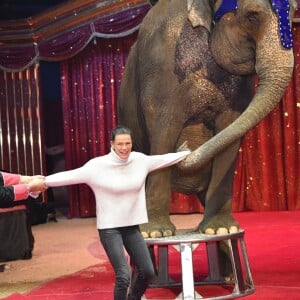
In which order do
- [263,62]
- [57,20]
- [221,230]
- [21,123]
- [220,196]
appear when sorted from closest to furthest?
1. [263,62]
2. [221,230]
3. [220,196]
4. [57,20]
5. [21,123]

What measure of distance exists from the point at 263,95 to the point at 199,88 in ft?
1.17

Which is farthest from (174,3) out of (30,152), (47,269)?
(30,152)

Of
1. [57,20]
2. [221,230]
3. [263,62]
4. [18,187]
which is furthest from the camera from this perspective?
[57,20]

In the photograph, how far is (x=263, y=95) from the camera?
128 inches

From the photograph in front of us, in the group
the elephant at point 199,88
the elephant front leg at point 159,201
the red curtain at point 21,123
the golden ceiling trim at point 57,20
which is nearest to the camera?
the elephant at point 199,88

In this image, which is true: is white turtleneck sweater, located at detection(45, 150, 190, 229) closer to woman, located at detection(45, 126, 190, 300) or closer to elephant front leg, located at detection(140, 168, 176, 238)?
woman, located at detection(45, 126, 190, 300)

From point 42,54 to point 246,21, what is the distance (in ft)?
16.7

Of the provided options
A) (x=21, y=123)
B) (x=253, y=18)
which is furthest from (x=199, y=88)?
(x=21, y=123)

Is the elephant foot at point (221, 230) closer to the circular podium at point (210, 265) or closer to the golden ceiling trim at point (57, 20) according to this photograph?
the circular podium at point (210, 265)

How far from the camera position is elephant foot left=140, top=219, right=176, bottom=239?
343 cm

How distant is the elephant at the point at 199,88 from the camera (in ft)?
11.1

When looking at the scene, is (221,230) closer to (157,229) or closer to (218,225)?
(218,225)

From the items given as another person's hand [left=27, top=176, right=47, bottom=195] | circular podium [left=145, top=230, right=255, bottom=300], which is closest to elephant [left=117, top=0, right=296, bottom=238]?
circular podium [left=145, top=230, right=255, bottom=300]

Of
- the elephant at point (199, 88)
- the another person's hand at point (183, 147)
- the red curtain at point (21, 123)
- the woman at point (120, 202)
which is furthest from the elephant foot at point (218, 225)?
the red curtain at point (21, 123)
